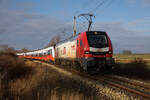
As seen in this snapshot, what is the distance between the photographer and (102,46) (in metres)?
12.5

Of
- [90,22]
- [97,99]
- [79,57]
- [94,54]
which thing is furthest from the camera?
[90,22]

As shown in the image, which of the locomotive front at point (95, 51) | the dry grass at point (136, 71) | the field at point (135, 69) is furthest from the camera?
the field at point (135, 69)

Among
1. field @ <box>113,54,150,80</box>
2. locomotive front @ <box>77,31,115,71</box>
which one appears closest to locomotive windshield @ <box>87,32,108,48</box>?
locomotive front @ <box>77,31,115,71</box>

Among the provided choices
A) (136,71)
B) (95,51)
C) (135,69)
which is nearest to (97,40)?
(95,51)

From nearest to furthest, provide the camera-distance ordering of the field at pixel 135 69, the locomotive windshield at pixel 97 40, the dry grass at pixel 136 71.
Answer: the locomotive windshield at pixel 97 40 < the dry grass at pixel 136 71 < the field at pixel 135 69

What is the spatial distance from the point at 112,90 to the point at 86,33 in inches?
237

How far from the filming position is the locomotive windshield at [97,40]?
12.5 m

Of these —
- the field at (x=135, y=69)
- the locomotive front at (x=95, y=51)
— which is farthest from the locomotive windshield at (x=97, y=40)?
the field at (x=135, y=69)

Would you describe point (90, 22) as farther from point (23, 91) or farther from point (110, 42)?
point (23, 91)

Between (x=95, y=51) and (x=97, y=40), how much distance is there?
990 millimetres

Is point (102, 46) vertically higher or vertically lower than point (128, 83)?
higher

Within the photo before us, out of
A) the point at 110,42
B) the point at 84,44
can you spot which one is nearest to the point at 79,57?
the point at 84,44

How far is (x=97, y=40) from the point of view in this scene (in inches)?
503

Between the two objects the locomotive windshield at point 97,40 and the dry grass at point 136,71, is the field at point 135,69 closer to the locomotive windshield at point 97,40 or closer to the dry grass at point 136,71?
the dry grass at point 136,71
